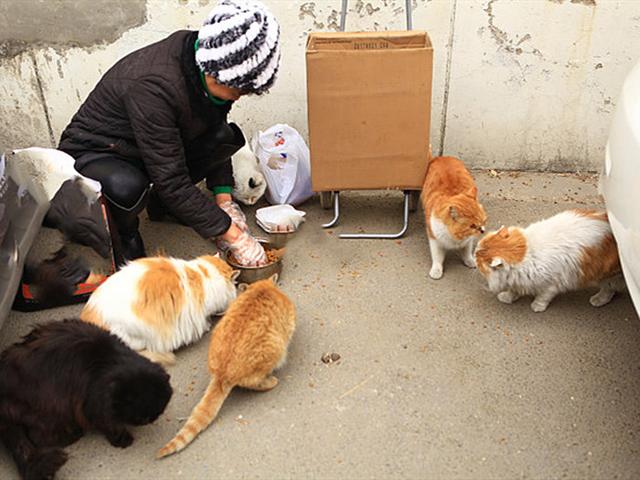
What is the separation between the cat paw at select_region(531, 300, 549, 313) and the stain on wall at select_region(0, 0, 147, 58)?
2906 mm

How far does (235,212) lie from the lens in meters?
3.33

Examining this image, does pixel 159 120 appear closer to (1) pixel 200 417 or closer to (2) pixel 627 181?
(1) pixel 200 417

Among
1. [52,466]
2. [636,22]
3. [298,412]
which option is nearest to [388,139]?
[298,412]

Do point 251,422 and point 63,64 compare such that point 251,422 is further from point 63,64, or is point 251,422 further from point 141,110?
point 63,64

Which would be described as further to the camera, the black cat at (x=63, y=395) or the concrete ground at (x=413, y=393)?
the concrete ground at (x=413, y=393)

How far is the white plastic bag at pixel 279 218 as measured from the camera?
3.35 metres

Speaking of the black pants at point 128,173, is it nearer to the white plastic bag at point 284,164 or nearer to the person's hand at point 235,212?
the person's hand at point 235,212

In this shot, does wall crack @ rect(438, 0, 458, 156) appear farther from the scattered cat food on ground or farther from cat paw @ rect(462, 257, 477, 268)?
the scattered cat food on ground

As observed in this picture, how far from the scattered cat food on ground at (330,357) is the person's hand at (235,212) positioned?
3.28 feet

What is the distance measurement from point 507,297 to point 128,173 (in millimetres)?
1899

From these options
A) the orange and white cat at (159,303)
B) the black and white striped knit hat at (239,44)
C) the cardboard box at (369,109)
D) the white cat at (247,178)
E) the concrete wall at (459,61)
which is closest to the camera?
the orange and white cat at (159,303)

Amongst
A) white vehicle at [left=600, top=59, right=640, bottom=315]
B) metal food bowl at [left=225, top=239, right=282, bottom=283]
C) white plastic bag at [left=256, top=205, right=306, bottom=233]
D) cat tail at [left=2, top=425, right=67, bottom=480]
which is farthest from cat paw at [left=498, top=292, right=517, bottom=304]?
cat tail at [left=2, top=425, right=67, bottom=480]

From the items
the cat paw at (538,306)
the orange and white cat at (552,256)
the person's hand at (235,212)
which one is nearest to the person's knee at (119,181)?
the person's hand at (235,212)

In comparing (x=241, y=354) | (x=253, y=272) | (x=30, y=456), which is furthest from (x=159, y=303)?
(x=30, y=456)
